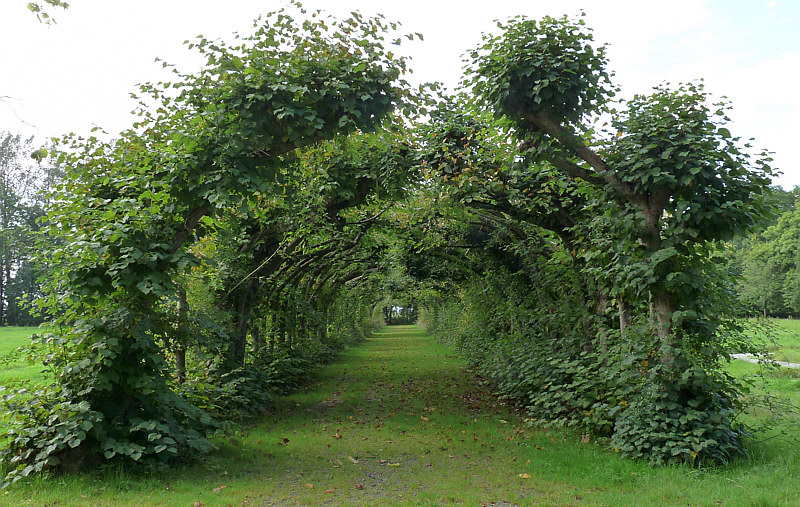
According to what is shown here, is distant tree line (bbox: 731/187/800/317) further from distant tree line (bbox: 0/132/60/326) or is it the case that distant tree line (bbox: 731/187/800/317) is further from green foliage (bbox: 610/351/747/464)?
distant tree line (bbox: 0/132/60/326)

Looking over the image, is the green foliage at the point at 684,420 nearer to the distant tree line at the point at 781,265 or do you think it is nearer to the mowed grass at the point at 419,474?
the mowed grass at the point at 419,474

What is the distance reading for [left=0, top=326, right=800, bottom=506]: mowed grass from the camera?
4.50m

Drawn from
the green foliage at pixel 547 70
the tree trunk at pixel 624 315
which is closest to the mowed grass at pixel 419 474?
the tree trunk at pixel 624 315

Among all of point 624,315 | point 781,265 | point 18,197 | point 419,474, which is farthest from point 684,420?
point 781,265

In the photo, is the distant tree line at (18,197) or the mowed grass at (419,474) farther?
the distant tree line at (18,197)

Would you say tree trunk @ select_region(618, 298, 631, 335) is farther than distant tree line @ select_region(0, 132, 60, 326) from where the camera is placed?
No

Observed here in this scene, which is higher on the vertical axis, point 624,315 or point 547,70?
point 547,70

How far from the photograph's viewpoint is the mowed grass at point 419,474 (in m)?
4.50

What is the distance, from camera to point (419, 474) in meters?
5.59

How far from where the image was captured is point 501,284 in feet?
44.2

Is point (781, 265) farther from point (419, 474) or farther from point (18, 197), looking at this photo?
point (18, 197)

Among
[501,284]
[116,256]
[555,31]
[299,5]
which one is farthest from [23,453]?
[501,284]

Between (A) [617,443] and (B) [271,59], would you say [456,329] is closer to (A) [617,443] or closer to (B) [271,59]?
(A) [617,443]

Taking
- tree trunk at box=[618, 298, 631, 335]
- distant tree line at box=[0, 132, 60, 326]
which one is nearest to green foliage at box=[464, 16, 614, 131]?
tree trunk at box=[618, 298, 631, 335]
